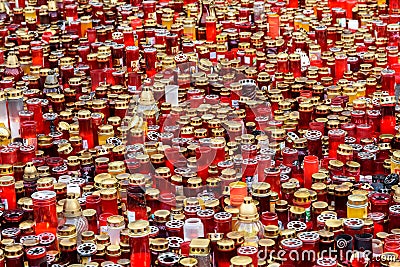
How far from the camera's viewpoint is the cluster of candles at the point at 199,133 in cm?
462

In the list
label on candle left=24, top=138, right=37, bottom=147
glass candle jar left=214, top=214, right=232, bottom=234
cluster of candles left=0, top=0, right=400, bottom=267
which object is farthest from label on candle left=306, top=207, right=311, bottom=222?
label on candle left=24, top=138, right=37, bottom=147

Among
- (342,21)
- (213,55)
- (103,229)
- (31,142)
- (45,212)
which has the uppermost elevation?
(342,21)

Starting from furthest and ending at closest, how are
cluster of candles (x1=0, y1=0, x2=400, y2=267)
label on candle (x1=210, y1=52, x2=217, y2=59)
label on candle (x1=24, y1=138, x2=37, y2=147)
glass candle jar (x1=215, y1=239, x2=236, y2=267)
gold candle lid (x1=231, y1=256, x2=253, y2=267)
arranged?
label on candle (x1=210, y1=52, x2=217, y2=59)
label on candle (x1=24, y1=138, x2=37, y2=147)
cluster of candles (x1=0, y1=0, x2=400, y2=267)
glass candle jar (x1=215, y1=239, x2=236, y2=267)
gold candle lid (x1=231, y1=256, x2=253, y2=267)

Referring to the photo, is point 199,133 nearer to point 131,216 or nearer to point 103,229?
point 131,216

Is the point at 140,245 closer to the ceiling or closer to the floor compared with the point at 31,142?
closer to the floor

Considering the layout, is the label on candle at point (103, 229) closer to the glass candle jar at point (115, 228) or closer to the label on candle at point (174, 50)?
the glass candle jar at point (115, 228)

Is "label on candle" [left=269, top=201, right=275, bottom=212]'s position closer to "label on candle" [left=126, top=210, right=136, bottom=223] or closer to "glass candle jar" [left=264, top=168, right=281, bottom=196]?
"glass candle jar" [left=264, top=168, right=281, bottom=196]

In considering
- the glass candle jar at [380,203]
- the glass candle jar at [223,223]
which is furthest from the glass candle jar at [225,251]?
the glass candle jar at [380,203]

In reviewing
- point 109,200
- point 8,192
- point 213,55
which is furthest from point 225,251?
point 213,55

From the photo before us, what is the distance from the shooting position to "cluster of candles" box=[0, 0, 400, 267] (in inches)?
182

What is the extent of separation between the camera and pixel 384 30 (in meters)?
7.41

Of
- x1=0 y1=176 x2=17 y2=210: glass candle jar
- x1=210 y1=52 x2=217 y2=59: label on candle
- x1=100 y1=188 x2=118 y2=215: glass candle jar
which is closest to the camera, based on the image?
x1=100 y1=188 x2=118 y2=215: glass candle jar

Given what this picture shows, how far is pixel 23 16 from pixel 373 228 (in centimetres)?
447

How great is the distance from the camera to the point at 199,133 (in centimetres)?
576
